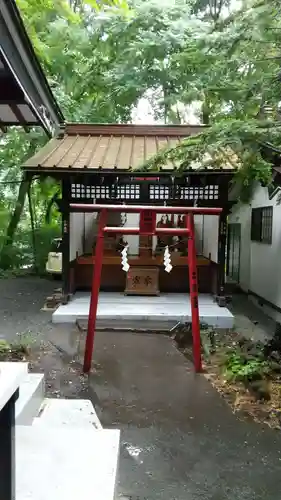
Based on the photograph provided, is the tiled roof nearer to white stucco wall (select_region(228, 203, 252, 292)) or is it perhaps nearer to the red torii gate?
the red torii gate

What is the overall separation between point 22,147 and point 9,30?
12280 millimetres

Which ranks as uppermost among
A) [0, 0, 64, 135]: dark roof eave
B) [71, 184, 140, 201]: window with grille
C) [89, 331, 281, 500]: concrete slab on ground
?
[0, 0, 64, 135]: dark roof eave

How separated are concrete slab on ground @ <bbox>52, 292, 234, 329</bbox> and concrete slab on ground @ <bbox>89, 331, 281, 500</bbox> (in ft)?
5.06

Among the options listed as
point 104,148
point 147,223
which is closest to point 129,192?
point 104,148

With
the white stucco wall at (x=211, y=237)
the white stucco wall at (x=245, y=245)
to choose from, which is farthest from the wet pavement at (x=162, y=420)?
the white stucco wall at (x=245, y=245)

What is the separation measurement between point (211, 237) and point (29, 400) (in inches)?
280

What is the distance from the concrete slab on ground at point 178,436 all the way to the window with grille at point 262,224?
4414 millimetres

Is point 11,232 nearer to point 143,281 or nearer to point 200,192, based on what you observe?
point 143,281

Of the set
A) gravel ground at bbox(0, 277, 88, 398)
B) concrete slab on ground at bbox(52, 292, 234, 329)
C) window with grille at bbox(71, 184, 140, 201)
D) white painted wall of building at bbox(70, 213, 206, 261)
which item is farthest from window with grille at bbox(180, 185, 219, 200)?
gravel ground at bbox(0, 277, 88, 398)

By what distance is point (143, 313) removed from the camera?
25.9ft

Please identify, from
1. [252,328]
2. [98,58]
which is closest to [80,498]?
[252,328]

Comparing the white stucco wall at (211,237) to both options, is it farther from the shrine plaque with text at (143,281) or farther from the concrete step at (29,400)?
the concrete step at (29,400)

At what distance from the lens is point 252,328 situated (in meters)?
7.76

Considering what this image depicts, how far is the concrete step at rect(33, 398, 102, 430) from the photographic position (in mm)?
3504
